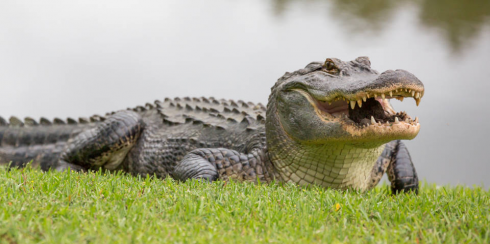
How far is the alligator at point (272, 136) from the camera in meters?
3.69

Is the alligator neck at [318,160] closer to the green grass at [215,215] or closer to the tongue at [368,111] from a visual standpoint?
the tongue at [368,111]

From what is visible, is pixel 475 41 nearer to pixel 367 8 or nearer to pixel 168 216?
pixel 367 8

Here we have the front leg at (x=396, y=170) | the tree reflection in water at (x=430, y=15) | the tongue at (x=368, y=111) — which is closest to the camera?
the tongue at (x=368, y=111)

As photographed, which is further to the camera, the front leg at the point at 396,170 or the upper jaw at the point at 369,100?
the front leg at the point at 396,170

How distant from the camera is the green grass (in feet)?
8.12

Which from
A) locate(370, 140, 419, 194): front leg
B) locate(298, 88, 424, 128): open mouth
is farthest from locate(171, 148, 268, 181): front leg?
locate(370, 140, 419, 194): front leg

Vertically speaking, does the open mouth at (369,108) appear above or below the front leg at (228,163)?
above

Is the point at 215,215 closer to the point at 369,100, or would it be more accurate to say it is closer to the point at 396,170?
the point at 369,100

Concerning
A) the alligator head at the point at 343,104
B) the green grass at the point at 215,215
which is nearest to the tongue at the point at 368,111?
the alligator head at the point at 343,104

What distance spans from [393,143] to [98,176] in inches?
108

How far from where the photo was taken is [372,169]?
463cm

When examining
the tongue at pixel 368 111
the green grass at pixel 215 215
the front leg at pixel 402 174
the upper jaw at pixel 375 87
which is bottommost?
the front leg at pixel 402 174

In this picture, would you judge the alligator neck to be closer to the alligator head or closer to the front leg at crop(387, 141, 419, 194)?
the alligator head

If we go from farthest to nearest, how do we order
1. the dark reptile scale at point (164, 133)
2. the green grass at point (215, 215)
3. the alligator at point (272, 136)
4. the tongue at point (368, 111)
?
1. the dark reptile scale at point (164, 133)
2. the tongue at point (368, 111)
3. the alligator at point (272, 136)
4. the green grass at point (215, 215)
